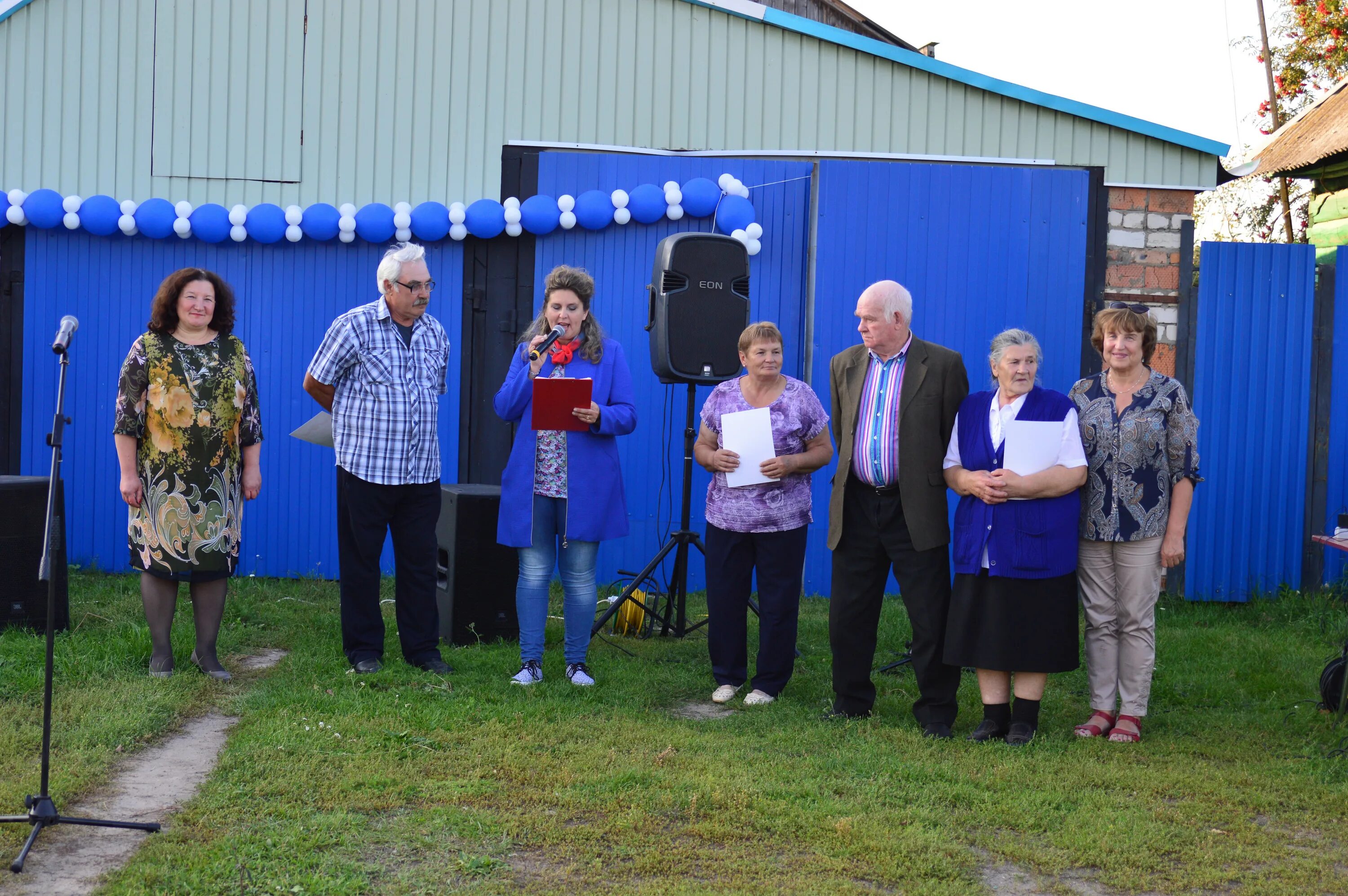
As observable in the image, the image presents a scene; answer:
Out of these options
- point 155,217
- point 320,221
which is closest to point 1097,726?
point 320,221

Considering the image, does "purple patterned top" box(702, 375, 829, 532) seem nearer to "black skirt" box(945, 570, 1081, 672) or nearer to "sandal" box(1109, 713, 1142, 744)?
"black skirt" box(945, 570, 1081, 672)

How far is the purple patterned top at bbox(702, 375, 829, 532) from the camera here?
15.7ft

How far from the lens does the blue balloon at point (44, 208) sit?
7250 millimetres

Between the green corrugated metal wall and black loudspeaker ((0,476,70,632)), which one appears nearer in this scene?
black loudspeaker ((0,476,70,632))

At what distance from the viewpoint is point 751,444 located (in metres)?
4.77

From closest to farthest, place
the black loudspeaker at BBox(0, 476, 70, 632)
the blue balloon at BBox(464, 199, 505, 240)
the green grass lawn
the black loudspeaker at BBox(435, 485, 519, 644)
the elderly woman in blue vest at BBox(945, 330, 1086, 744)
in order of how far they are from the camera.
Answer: the green grass lawn, the elderly woman in blue vest at BBox(945, 330, 1086, 744), the black loudspeaker at BBox(0, 476, 70, 632), the black loudspeaker at BBox(435, 485, 519, 644), the blue balloon at BBox(464, 199, 505, 240)

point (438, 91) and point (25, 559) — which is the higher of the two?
point (438, 91)

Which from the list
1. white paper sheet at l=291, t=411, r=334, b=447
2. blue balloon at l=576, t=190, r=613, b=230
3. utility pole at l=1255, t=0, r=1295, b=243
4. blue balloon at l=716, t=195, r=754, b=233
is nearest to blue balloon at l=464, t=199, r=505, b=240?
blue balloon at l=576, t=190, r=613, b=230

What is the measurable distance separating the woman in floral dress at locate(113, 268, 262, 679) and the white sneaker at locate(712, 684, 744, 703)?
2.09 metres

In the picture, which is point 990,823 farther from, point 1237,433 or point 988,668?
point 1237,433

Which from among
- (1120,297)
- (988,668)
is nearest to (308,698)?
(988,668)

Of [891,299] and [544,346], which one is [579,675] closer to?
[544,346]

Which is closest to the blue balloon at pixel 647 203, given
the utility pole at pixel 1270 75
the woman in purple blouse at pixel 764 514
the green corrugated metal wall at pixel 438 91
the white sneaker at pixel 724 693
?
the green corrugated metal wall at pixel 438 91

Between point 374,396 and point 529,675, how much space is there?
1340 mm
